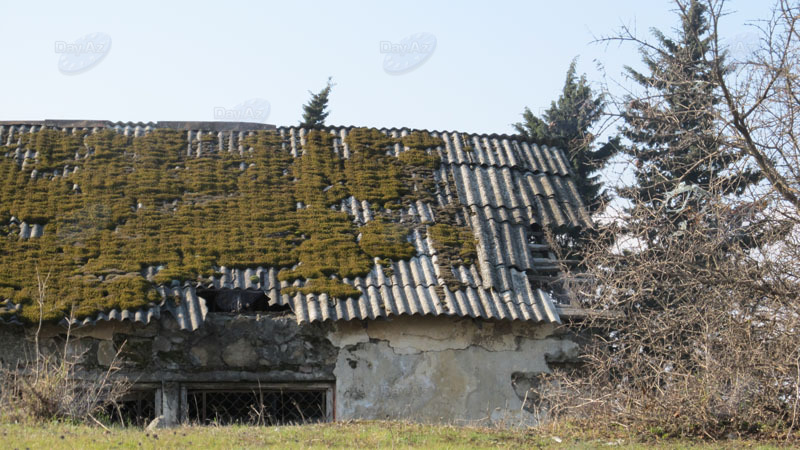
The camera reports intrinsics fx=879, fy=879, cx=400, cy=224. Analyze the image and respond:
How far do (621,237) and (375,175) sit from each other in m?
3.63

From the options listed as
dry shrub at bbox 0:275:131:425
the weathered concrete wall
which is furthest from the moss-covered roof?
dry shrub at bbox 0:275:131:425

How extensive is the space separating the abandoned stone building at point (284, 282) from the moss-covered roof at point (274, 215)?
1.0 inches

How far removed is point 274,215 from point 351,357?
2277 millimetres

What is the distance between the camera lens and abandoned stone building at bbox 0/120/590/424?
9156 mm

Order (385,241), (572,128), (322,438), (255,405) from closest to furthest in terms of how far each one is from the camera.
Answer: (322,438), (255,405), (385,241), (572,128)

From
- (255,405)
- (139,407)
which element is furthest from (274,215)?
(139,407)

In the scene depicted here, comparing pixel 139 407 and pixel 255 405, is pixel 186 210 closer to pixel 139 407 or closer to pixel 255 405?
pixel 139 407

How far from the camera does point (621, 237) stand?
925cm

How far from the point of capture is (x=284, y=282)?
9609 mm

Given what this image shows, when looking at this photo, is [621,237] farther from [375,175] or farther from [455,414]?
[375,175]

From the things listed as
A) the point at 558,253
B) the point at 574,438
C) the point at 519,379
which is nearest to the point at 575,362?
the point at 519,379

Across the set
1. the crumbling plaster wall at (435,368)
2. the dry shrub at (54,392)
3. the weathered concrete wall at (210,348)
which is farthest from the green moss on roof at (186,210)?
the crumbling plaster wall at (435,368)

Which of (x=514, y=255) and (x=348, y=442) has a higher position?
(x=514, y=255)

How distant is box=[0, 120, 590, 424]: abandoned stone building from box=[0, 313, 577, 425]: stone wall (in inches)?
0.6
